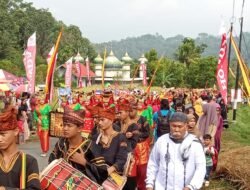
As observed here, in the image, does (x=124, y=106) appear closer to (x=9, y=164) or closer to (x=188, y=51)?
(x=9, y=164)

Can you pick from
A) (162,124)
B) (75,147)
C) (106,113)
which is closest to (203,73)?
(162,124)

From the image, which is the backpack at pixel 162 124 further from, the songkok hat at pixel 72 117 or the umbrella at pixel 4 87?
the umbrella at pixel 4 87

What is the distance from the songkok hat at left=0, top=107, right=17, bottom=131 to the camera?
3830 mm

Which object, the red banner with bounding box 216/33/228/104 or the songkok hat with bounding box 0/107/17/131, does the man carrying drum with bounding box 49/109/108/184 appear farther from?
the red banner with bounding box 216/33/228/104

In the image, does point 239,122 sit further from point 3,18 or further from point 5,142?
point 3,18

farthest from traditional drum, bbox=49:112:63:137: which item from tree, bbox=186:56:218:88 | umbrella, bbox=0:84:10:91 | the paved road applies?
tree, bbox=186:56:218:88

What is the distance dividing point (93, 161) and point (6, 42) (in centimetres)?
5923

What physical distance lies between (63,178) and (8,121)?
3.70 feet

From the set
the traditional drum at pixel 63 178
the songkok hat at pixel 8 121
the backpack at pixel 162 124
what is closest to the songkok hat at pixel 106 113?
the traditional drum at pixel 63 178

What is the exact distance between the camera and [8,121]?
3.87 m

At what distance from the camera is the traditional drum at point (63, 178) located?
4.75m

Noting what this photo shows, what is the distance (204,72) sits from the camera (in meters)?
69.1

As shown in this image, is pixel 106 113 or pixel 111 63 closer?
pixel 106 113

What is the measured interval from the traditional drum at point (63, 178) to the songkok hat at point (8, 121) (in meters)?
0.98
